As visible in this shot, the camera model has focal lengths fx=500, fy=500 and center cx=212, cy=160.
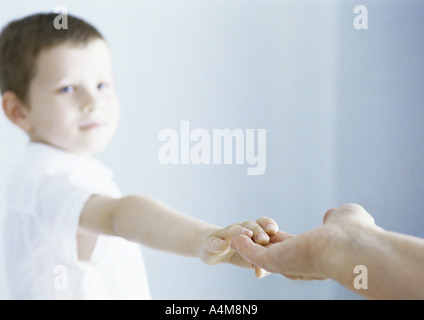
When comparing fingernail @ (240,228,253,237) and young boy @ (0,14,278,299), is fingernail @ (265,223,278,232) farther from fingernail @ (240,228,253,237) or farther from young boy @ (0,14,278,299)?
young boy @ (0,14,278,299)

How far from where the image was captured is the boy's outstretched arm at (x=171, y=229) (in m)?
0.53

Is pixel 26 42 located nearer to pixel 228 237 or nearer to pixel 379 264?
pixel 228 237

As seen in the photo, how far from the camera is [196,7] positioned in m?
0.88

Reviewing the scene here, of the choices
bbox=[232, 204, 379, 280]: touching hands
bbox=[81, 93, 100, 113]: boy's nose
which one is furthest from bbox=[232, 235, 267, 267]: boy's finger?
bbox=[81, 93, 100, 113]: boy's nose

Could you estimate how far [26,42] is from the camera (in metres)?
0.73

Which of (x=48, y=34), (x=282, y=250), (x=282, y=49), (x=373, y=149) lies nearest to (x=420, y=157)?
(x=373, y=149)

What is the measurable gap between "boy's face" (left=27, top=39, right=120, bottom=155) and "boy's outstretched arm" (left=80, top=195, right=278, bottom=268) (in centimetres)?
15

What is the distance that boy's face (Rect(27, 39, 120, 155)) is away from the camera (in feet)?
2.32

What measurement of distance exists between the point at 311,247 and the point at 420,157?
1.77ft

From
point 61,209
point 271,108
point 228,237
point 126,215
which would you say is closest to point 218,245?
point 228,237

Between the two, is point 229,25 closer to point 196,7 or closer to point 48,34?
point 196,7

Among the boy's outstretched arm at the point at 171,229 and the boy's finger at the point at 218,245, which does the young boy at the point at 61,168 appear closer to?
the boy's outstretched arm at the point at 171,229
